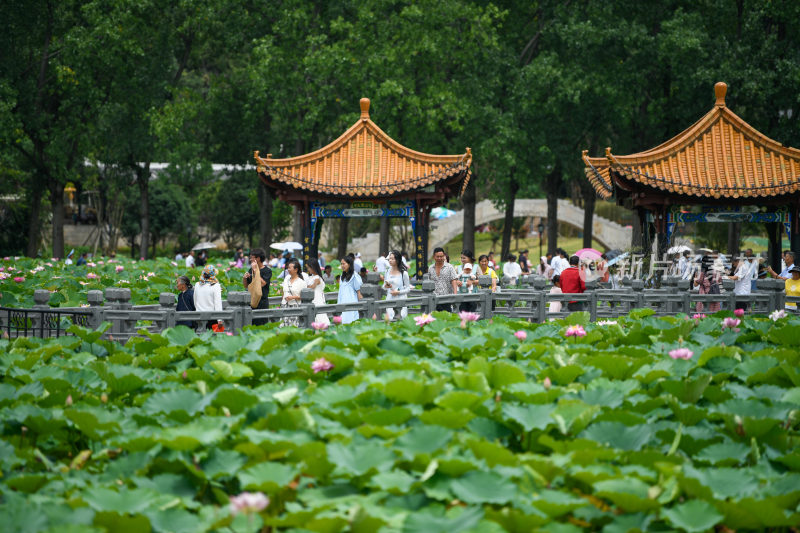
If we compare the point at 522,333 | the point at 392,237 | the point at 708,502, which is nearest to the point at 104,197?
the point at 392,237

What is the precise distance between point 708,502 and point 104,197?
38.1m

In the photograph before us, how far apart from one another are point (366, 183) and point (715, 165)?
21.5 ft

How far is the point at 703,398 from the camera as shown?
554 cm

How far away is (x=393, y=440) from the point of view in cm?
439

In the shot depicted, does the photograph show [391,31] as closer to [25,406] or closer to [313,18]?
[313,18]

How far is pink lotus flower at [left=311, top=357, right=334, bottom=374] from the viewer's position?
18.8 ft

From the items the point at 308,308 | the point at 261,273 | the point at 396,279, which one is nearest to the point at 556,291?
the point at 396,279

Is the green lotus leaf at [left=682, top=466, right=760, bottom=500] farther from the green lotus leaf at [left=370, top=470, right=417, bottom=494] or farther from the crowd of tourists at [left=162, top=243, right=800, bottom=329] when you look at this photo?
the crowd of tourists at [left=162, top=243, right=800, bottom=329]

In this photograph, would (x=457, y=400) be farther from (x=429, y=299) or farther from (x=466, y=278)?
(x=466, y=278)

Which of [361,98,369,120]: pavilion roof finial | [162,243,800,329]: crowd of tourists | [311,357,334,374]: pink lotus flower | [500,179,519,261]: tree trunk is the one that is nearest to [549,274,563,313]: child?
[162,243,800,329]: crowd of tourists

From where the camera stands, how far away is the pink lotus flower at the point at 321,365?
5.74 m

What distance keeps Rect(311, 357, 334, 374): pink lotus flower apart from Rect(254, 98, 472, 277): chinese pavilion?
11044 millimetres

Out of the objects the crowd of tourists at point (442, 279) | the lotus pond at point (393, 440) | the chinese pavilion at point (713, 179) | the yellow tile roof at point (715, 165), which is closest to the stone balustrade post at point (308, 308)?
the crowd of tourists at point (442, 279)

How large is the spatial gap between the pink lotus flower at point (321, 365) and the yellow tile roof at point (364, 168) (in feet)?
35.8
